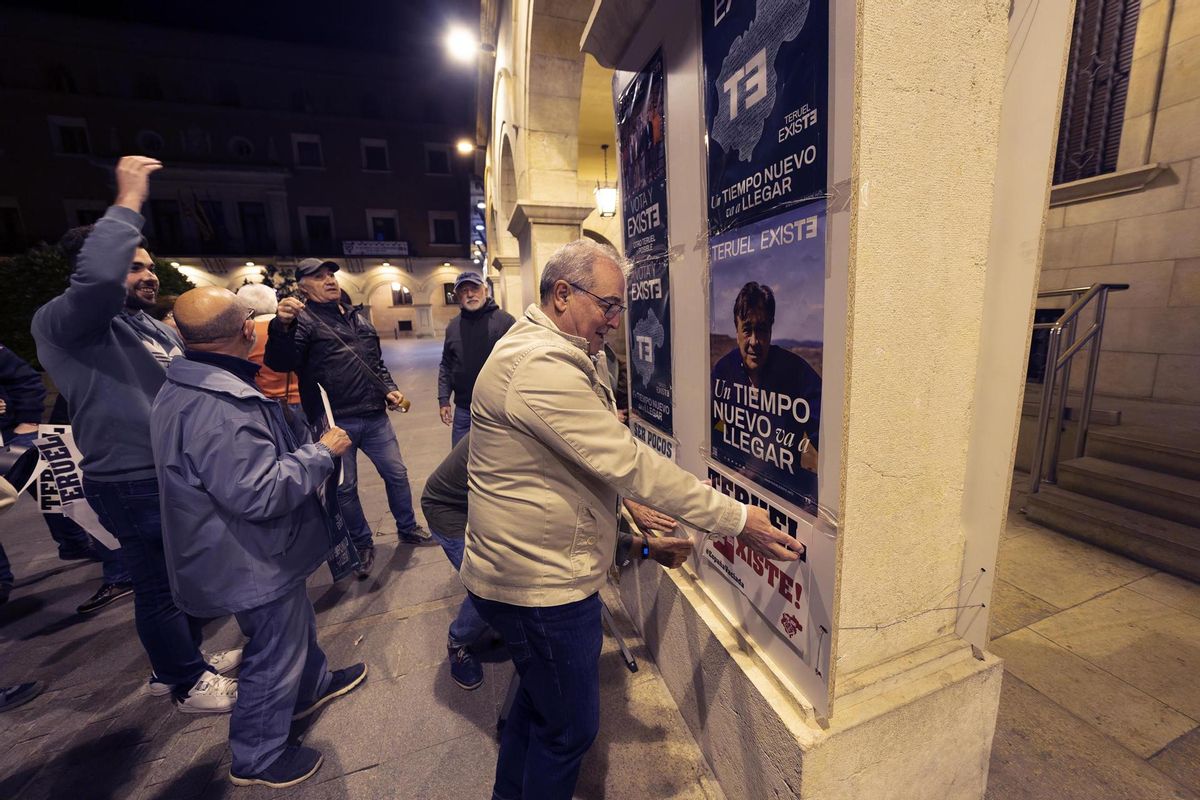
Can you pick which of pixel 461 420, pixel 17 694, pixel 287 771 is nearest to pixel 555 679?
pixel 287 771

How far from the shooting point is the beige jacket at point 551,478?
1344 mm

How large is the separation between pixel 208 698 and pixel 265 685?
0.77m

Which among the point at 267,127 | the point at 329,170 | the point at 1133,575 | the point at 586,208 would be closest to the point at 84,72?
the point at 267,127

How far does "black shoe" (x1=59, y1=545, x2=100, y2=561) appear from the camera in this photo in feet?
12.1

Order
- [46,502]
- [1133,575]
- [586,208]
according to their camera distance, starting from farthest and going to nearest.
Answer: [586,208] → [1133,575] → [46,502]

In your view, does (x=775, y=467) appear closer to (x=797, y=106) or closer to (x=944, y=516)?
(x=944, y=516)

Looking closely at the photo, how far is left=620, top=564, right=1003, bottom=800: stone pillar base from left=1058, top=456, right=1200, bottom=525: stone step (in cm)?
326

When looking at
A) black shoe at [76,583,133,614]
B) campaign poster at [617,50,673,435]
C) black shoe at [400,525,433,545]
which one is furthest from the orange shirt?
campaign poster at [617,50,673,435]

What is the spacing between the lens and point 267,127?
26125 mm

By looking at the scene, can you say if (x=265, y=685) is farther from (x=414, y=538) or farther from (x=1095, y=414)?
(x=1095, y=414)

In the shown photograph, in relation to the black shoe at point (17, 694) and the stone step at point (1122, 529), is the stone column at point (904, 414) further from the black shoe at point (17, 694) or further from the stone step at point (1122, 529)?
the black shoe at point (17, 694)

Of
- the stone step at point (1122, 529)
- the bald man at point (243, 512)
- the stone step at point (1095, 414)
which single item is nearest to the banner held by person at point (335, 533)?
the bald man at point (243, 512)

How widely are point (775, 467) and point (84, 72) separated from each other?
37576 millimetres

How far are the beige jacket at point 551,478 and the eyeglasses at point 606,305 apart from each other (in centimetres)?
12
